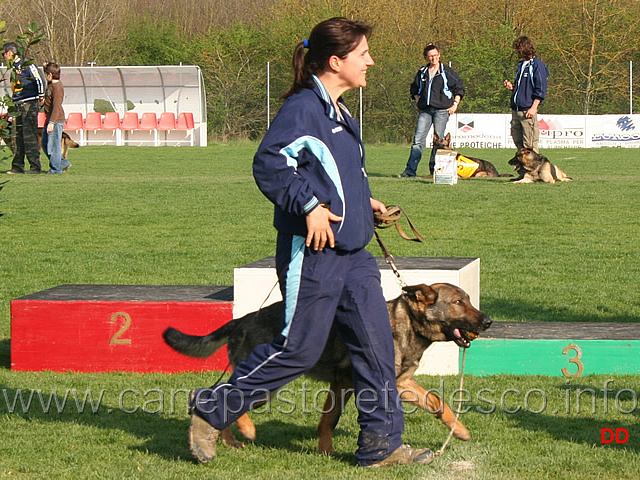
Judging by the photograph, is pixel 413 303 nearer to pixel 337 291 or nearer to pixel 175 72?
pixel 337 291

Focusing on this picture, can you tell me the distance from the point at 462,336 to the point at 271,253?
5.49 meters

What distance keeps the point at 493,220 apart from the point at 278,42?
3071cm

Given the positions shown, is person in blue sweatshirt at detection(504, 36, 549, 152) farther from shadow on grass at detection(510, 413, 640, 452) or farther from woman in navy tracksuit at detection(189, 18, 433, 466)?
woman in navy tracksuit at detection(189, 18, 433, 466)

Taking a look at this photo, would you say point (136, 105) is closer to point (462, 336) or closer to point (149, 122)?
point (149, 122)

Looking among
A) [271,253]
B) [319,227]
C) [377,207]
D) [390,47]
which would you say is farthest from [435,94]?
[390,47]

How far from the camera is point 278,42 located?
41000 millimetres

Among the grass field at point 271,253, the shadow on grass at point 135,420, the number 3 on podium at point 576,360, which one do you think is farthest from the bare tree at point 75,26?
the number 3 on podium at point 576,360

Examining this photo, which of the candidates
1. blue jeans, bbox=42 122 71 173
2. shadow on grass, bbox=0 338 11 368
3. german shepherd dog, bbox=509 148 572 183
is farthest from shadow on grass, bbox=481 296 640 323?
blue jeans, bbox=42 122 71 173

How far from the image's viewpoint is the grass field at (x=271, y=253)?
395cm

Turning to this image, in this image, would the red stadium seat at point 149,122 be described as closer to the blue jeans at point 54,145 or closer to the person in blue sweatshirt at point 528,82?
the blue jeans at point 54,145

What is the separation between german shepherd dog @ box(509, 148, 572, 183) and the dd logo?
1227cm

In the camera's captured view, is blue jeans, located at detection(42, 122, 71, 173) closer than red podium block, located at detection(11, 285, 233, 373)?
No

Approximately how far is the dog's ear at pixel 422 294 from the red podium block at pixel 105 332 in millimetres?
1624

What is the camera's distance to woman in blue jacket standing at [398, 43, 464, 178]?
16750 millimetres
